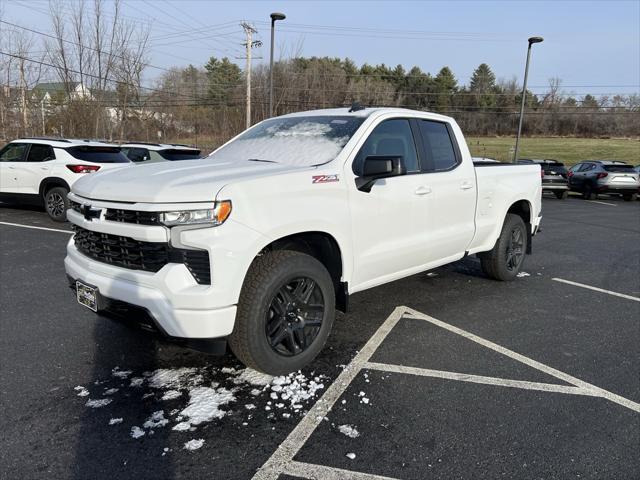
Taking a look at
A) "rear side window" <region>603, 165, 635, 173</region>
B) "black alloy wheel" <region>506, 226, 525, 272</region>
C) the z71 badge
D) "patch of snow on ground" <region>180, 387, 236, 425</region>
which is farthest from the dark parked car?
"patch of snow on ground" <region>180, 387, 236, 425</region>

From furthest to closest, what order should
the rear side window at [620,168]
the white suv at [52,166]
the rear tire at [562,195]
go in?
the rear tire at [562,195]
the rear side window at [620,168]
the white suv at [52,166]

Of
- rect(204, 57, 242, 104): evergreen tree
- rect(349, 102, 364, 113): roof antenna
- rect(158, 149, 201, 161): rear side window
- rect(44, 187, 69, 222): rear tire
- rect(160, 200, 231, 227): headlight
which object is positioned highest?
rect(204, 57, 242, 104): evergreen tree

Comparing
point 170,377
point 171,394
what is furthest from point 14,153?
point 171,394

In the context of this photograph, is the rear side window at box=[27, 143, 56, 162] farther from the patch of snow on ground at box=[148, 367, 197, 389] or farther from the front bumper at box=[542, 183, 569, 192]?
the front bumper at box=[542, 183, 569, 192]

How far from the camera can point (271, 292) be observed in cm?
316

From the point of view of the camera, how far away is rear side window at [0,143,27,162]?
10391mm

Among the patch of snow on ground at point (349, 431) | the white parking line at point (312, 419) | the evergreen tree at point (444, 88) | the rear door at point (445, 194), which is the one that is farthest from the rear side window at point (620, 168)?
the evergreen tree at point (444, 88)

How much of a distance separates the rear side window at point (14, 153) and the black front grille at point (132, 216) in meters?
8.82

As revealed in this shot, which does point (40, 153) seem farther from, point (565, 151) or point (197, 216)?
point (565, 151)

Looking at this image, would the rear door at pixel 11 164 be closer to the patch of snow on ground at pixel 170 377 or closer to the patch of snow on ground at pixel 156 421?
the patch of snow on ground at pixel 170 377

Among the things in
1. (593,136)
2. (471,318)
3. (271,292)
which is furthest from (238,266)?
(593,136)

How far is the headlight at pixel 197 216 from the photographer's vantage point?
2877 mm

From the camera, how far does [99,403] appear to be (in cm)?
305

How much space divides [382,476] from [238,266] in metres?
1.39
